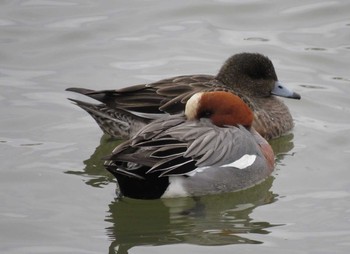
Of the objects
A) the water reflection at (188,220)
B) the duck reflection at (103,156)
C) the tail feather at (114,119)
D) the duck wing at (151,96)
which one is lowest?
the water reflection at (188,220)

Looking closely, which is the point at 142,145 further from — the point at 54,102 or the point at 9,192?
the point at 54,102

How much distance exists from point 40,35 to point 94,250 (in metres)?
5.42

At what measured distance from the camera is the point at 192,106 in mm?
8508

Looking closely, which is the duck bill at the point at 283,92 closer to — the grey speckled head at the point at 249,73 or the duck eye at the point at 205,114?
the grey speckled head at the point at 249,73

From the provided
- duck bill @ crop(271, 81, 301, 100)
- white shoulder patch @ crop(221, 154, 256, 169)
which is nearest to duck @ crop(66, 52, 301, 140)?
duck bill @ crop(271, 81, 301, 100)

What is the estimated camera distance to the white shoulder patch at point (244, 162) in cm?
840

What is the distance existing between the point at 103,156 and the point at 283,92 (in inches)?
86.7

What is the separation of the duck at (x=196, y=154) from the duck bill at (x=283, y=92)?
49.9 inches

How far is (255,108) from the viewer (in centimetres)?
1002

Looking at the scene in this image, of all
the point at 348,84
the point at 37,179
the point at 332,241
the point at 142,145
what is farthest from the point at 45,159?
the point at 348,84

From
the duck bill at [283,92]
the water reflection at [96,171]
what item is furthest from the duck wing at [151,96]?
the duck bill at [283,92]

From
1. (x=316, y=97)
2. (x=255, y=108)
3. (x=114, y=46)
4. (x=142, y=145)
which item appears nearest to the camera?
(x=142, y=145)

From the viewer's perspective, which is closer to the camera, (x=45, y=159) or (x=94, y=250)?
(x=94, y=250)

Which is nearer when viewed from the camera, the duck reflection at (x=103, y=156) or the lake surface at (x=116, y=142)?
the lake surface at (x=116, y=142)
